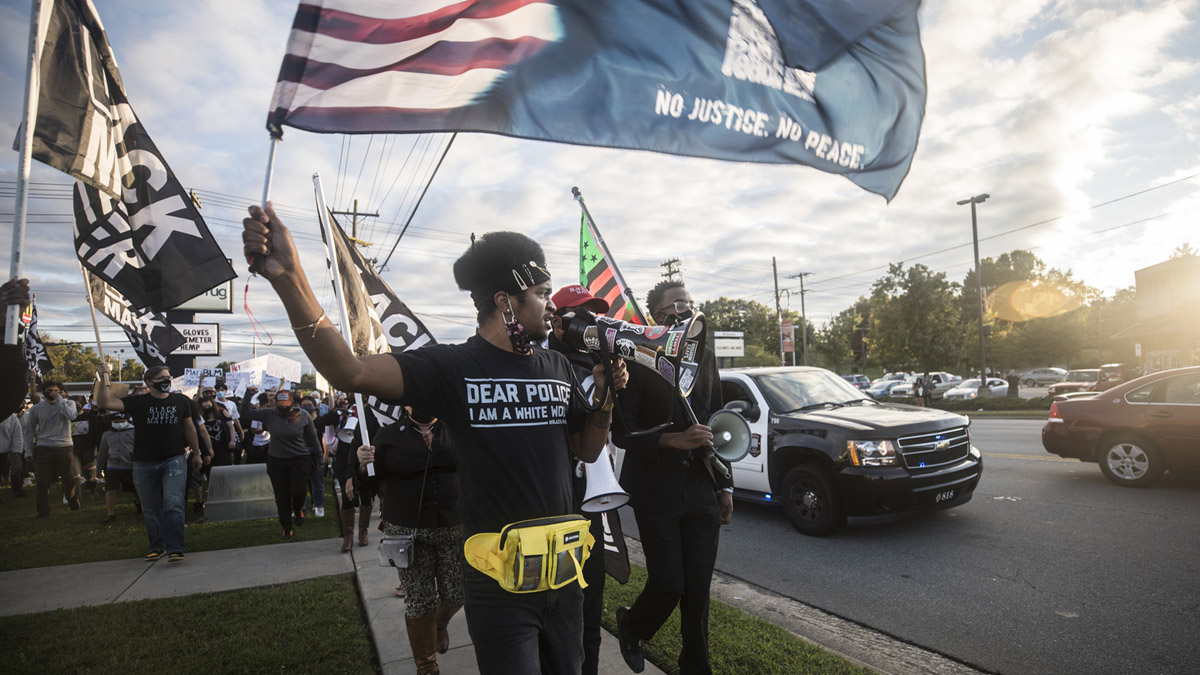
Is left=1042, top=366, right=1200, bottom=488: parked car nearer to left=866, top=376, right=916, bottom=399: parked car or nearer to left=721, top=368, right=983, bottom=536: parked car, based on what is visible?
left=721, top=368, right=983, bottom=536: parked car

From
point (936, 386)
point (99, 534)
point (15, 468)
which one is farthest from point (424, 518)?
point (936, 386)

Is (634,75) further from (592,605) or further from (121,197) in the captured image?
(121,197)

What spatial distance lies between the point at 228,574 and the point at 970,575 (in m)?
6.80

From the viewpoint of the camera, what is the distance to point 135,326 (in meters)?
6.66

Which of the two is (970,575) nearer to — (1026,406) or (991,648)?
(991,648)

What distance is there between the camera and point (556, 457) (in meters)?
2.24

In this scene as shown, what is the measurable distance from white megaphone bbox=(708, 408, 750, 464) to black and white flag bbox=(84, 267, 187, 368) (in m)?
5.05

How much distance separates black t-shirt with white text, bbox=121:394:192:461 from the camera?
6441 millimetres

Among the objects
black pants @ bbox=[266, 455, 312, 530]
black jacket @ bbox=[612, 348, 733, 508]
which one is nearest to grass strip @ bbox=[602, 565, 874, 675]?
black jacket @ bbox=[612, 348, 733, 508]

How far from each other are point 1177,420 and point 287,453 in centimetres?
1092

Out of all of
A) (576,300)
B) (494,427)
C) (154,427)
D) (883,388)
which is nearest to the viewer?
(494,427)

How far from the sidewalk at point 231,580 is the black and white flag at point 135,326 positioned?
2.11 meters

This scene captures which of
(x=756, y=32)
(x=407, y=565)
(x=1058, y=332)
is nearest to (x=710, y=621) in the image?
(x=407, y=565)

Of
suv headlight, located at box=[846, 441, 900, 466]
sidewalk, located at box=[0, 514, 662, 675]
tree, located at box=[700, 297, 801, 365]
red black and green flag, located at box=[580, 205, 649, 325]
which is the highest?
tree, located at box=[700, 297, 801, 365]
